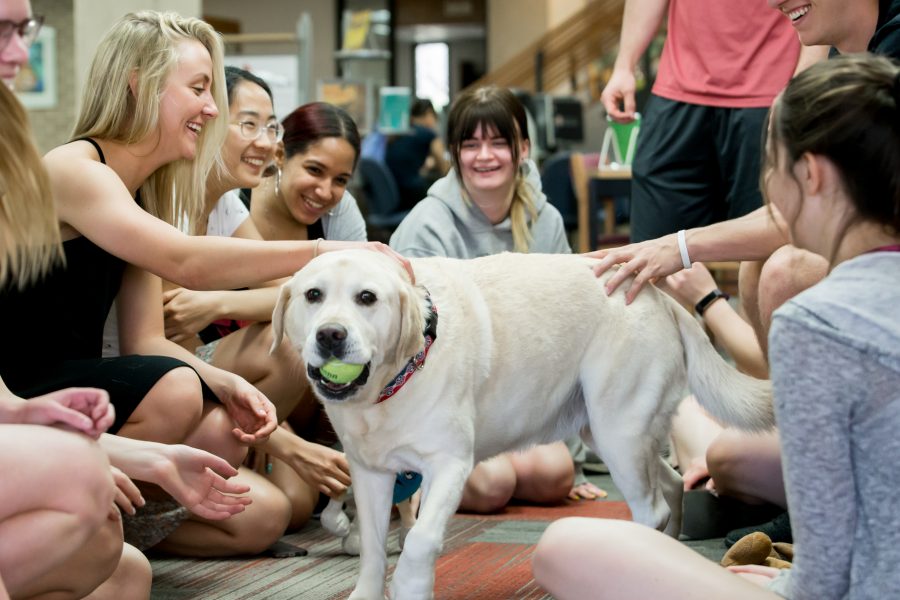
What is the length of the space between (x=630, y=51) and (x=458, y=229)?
2.39 feet

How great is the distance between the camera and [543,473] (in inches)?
117

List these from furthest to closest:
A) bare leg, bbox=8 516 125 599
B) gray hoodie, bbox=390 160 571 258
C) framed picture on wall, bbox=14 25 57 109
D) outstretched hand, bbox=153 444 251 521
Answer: framed picture on wall, bbox=14 25 57 109
gray hoodie, bbox=390 160 571 258
outstretched hand, bbox=153 444 251 521
bare leg, bbox=8 516 125 599

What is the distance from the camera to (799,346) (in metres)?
1.19

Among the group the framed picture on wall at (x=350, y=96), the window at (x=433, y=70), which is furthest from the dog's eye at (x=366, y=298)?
the window at (x=433, y=70)

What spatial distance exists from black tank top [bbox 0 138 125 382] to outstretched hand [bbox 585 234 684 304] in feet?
3.40

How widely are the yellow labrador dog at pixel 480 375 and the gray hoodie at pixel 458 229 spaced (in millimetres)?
737

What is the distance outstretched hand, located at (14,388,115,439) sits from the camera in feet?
4.82

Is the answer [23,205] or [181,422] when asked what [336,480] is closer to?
[181,422]

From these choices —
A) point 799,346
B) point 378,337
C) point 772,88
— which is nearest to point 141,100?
point 378,337

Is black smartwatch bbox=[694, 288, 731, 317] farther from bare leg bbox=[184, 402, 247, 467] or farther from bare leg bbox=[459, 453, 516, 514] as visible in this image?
bare leg bbox=[184, 402, 247, 467]

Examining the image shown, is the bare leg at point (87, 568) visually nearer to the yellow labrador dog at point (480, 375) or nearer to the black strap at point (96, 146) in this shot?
the yellow labrador dog at point (480, 375)

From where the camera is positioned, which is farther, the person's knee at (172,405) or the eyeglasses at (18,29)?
the person's knee at (172,405)

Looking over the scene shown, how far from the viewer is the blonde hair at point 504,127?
3.17 meters

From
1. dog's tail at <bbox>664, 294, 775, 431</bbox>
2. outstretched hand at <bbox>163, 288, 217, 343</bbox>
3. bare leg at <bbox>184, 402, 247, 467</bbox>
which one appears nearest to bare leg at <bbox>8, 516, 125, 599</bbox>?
bare leg at <bbox>184, 402, 247, 467</bbox>
